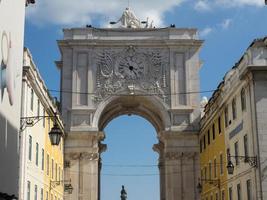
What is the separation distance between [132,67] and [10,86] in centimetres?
3331

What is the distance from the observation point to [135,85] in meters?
49.5

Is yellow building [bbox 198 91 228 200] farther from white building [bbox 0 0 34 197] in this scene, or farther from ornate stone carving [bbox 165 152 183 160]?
white building [bbox 0 0 34 197]

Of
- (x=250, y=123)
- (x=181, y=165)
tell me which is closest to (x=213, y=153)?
(x=181, y=165)

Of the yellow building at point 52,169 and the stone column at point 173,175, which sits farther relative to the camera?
the stone column at point 173,175

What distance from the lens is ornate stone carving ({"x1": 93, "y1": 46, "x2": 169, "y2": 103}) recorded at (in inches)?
1948

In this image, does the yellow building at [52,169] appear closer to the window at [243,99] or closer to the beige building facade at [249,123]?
the beige building facade at [249,123]

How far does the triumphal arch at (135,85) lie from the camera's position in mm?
47719

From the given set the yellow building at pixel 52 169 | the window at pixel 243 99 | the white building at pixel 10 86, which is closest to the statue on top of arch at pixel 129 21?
the yellow building at pixel 52 169

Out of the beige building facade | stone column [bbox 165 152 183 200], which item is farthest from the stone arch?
the beige building facade

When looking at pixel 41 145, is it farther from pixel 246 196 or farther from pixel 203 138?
pixel 203 138

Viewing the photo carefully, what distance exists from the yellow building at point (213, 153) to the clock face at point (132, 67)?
7384 mm

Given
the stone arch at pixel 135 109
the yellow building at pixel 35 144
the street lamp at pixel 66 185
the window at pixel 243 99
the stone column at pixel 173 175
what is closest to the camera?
the yellow building at pixel 35 144

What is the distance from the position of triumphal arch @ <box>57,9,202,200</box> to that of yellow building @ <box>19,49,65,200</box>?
677 centimetres

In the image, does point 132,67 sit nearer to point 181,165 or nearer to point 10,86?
point 181,165
